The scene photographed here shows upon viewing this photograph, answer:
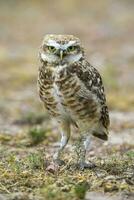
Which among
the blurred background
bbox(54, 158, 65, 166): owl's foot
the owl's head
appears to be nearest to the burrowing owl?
the owl's head

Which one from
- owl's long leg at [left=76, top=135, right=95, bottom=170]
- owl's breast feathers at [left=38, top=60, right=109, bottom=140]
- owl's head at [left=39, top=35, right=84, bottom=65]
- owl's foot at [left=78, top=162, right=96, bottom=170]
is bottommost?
owl's foot at [left=78, top=162, right=96, bottom=170]

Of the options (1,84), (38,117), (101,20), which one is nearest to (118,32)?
(101,20)

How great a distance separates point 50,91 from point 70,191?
44.6 inches

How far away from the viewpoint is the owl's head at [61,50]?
23.9 feet

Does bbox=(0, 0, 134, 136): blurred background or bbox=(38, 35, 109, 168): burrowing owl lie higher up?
bbox=(0, 0, 134, 136): blurred background

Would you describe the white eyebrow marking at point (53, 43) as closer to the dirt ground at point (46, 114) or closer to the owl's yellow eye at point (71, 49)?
the owl's yellow eye at point (71, 49)

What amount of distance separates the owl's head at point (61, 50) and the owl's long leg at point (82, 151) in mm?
852

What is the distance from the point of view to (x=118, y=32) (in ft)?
66.0

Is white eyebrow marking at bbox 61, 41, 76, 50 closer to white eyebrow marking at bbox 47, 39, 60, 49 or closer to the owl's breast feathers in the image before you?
white eyebrow marking at bbox 47, 39, 60, 49

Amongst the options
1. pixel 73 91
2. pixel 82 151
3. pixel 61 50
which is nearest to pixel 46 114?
pixel 82 151

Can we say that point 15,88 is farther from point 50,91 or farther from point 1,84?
point 50,91

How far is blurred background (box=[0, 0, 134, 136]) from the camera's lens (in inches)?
490

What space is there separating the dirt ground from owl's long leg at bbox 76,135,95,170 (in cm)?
10

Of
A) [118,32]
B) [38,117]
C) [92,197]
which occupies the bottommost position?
[92,197]
